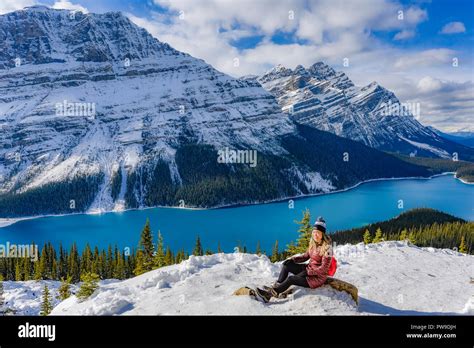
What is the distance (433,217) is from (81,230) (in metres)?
138

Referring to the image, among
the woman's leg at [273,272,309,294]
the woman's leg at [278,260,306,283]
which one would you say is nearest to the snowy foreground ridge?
the woman's leg at [273,272,309,294]

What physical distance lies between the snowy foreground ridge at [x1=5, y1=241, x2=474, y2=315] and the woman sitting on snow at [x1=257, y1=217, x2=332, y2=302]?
384 mm

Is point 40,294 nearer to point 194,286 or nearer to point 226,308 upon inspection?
point 194,286

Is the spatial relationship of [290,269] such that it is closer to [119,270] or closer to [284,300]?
[284,300]

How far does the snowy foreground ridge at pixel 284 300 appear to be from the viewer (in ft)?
43.0

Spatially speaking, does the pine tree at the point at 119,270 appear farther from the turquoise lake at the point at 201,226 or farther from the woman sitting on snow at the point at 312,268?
the woman sitting on snow at the point at 312,268

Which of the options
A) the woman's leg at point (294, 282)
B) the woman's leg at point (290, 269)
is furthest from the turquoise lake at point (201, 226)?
the woman's leg at point (294, 282)

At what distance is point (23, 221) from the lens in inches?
7397

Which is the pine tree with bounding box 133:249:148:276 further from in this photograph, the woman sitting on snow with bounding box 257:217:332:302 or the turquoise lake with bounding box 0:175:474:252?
the turquoise lake with bounding box 0:175:474:252

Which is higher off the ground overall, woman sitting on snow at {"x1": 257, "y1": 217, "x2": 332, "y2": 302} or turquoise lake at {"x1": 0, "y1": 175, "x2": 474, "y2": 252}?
woman sitting on snow at {"x1": 257, "y1": 217, "x2": 332, "y2": 302}

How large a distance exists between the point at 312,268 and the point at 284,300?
4.98 ft

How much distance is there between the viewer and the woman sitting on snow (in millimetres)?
12945
